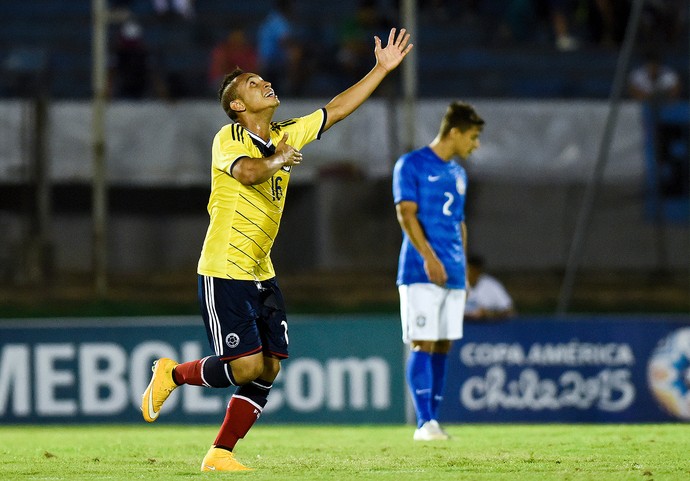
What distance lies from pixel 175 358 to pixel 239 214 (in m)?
5.57

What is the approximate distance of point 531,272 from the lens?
14625 mm

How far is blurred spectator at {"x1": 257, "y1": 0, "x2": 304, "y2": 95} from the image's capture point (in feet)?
49.9

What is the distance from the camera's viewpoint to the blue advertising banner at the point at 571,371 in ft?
39.2

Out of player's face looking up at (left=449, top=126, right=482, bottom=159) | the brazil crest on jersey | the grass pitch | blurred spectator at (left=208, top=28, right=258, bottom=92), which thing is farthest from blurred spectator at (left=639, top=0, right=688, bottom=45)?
the brazil crest on jersey

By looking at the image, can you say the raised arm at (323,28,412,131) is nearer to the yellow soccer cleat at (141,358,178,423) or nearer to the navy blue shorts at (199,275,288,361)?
the navy blue shorts at (199,275,288,361)

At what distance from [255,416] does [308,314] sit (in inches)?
303

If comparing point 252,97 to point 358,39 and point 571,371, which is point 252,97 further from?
point 358,39

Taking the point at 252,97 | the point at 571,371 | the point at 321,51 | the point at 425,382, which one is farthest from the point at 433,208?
the point at 321,51

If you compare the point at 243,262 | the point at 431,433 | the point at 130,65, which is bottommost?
the point at 431,433

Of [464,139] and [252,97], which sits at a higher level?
[252,97]

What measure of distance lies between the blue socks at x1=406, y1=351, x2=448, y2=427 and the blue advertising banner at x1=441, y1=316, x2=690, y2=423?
3082 millimetres

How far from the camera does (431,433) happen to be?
8.66 meters

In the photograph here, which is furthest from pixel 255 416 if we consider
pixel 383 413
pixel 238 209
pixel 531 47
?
pixel 531 47

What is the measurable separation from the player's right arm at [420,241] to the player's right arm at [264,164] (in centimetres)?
225
